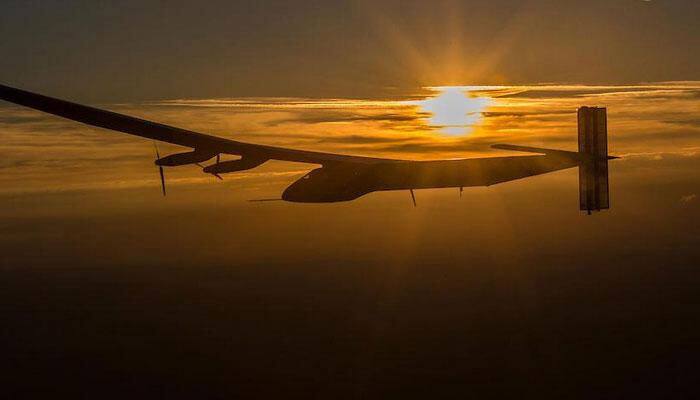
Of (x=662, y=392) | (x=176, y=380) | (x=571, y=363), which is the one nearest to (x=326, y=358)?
(x=176, y=380)

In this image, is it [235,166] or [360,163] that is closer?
[360,163]

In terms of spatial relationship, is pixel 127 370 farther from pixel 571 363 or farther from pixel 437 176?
pixel 437 176

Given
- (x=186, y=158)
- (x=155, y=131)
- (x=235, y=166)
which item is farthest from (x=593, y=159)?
(x=155, y=131)

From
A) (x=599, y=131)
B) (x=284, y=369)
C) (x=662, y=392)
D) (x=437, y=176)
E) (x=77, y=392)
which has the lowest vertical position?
(x=77, y=392)

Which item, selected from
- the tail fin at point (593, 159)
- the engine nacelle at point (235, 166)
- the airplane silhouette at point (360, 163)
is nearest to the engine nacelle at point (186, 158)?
the airplane silhouette at point (360, 163)

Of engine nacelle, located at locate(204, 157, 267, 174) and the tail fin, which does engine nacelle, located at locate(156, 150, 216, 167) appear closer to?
engine nacelle, located at locate(204, 157, 267, 174)

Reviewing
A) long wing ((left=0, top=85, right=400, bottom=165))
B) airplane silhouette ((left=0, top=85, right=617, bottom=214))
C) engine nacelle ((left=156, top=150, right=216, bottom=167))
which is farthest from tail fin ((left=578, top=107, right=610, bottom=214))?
engine nacelle ((left=156, top=150, right=216, bottom=167))

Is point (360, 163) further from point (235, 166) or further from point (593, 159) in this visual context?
point (593, 159)
